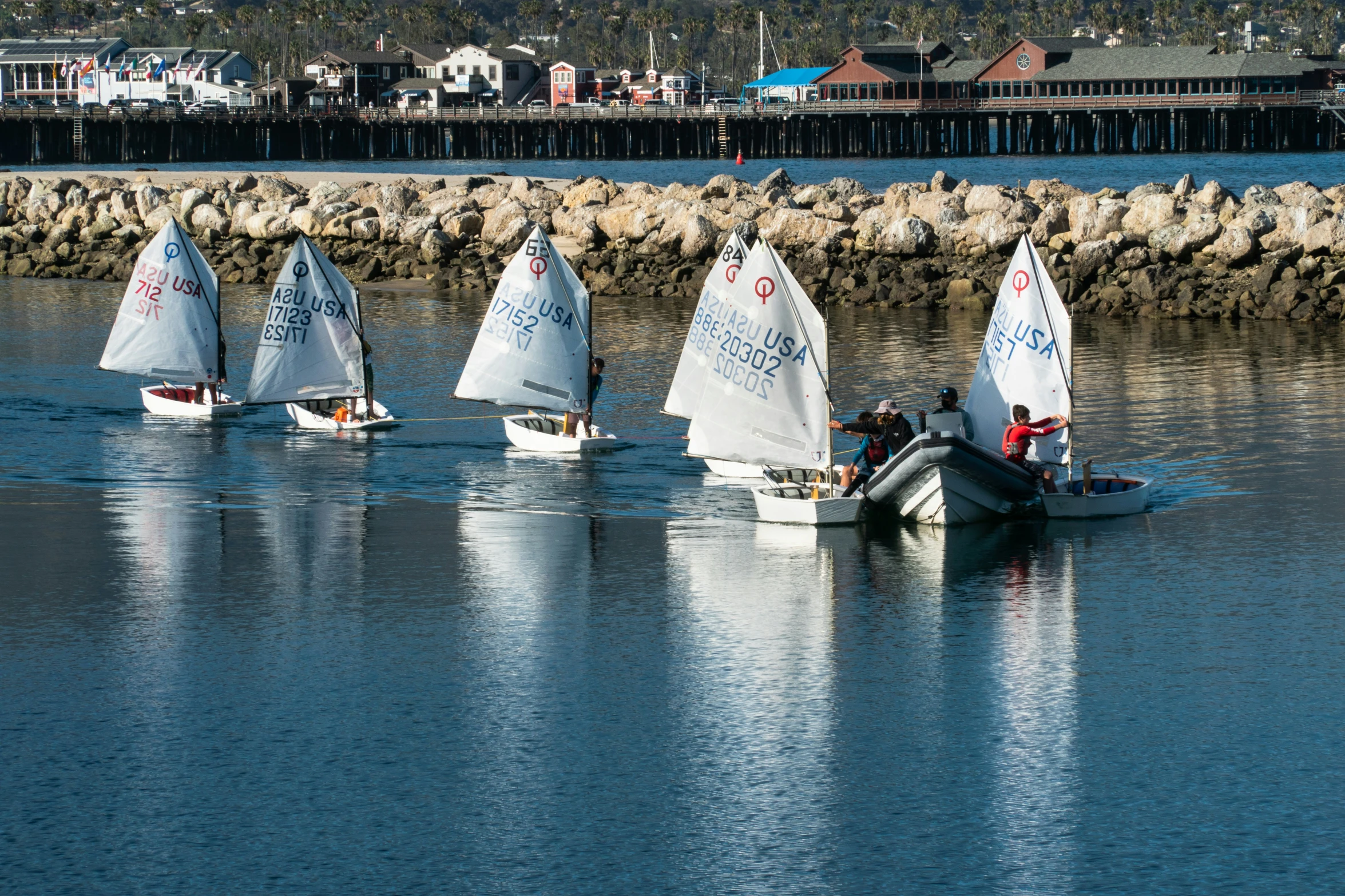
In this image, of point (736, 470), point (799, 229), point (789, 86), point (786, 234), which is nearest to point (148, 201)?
point (786, 234)

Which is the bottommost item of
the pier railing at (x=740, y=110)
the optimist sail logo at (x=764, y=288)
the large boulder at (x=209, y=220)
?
the optimist sail logo at (x=764, y=288)

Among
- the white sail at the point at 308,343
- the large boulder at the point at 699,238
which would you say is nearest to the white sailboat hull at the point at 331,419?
the white sail at the point at 308,343

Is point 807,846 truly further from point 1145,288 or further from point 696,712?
point 1145,288

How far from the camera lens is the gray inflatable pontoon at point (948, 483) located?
93.2 ft

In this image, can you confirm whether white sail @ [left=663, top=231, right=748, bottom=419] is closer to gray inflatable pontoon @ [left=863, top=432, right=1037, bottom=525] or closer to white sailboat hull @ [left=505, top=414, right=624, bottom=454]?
white sailboat hull @ [left=505, top=414, right=624, bottom=454]

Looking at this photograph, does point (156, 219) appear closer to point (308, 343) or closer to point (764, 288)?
point (308, 343)

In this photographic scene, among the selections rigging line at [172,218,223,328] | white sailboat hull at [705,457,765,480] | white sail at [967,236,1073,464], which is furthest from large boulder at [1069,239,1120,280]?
white sail at [967,236,1073,464]

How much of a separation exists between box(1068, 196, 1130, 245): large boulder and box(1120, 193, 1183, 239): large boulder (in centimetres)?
32

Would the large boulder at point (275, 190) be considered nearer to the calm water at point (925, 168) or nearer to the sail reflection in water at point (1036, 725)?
the calm water at point (925, 168)

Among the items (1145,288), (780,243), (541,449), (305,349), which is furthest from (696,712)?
(780,243)

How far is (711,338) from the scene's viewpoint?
31422mm

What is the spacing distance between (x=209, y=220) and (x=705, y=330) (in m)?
55.4

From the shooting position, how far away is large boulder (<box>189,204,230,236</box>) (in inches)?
3280

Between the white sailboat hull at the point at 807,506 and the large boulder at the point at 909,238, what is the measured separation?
39.4m
